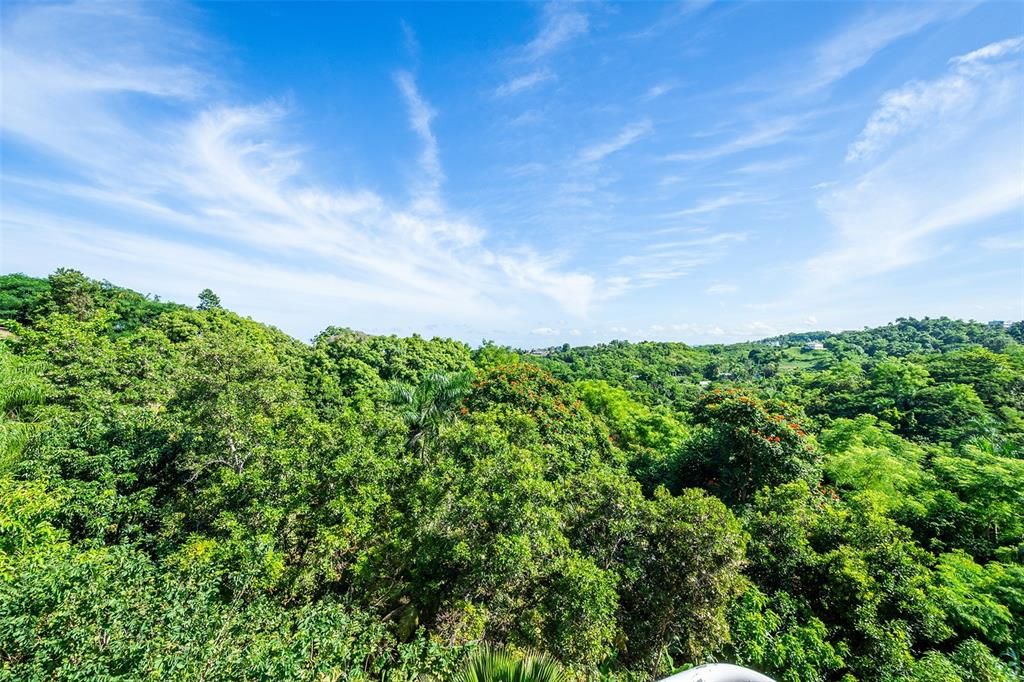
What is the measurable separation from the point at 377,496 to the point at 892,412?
47.5 metres

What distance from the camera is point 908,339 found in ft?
340

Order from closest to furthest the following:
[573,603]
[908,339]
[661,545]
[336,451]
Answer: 1. [573,603]
2. [661,545]
3. [336,451]
4. [908,339]

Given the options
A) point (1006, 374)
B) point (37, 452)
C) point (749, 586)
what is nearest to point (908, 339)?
point (1006, 374)

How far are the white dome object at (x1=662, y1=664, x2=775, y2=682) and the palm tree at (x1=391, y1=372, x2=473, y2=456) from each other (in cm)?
1349

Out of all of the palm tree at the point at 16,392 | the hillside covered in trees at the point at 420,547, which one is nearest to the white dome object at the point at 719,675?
the hillside covered in trees at the point at 420,547

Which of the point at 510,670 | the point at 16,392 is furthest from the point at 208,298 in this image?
the point at 510,670

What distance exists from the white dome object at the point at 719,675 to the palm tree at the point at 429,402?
13.5 meters

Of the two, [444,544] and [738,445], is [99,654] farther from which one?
[738,445]

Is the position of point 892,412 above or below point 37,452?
above

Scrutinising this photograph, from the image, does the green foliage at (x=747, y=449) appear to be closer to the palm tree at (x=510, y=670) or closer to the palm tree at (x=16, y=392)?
the palm tree at (x=510, y=670)

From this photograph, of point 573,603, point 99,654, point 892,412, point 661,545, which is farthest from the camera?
point 892,412

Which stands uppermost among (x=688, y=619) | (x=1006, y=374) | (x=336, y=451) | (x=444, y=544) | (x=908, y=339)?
(x=908, y=339)

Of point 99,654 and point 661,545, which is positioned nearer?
point 99,654

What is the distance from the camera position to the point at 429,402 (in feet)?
63.9
